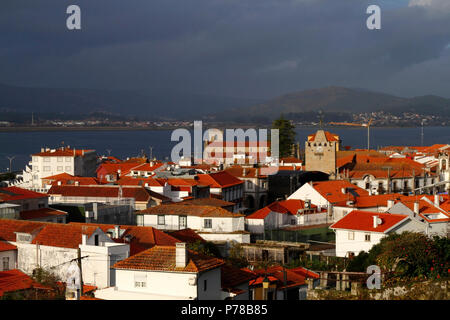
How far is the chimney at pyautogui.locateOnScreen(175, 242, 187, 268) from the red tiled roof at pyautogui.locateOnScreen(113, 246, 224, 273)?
0.10 m

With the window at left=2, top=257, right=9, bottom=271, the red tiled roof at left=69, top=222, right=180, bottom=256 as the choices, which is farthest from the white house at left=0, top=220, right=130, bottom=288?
the red tiled roof at left=69, top=222, right=180, bottom=256

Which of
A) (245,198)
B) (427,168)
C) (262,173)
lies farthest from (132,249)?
(427,168)

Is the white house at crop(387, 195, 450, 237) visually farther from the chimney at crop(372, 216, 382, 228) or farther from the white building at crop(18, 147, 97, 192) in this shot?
the white building at crop(18, 147, 97, 192)

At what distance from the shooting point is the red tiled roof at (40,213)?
1277 inches

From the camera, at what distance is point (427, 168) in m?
63.8

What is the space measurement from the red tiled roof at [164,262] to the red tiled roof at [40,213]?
1616cm

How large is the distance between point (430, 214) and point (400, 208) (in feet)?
4.69

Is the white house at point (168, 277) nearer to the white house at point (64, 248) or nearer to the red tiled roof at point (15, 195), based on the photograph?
the white house at point (64, 248)

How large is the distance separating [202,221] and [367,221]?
786cm

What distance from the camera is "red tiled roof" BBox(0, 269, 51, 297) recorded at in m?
19.8

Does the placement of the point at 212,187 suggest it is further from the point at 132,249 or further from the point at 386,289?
the point at 386,289

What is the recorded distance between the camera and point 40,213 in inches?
1319
